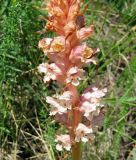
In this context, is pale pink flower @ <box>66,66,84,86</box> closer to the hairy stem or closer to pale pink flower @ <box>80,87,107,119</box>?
pale pink flower @ <box>80,87,107,119</box>

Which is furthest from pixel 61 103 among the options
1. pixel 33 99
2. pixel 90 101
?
pixel 33 99

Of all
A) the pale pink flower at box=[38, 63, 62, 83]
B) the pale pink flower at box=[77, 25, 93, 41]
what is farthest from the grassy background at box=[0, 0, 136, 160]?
the pale pink flower at box=[77, 25, 93, 41]

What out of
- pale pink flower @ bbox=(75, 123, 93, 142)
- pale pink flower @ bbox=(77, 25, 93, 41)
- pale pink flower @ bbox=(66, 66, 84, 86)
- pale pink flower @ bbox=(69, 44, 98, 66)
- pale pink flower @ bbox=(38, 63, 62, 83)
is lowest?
pale pink flower @ bbox=(75, 123, 93, 142)

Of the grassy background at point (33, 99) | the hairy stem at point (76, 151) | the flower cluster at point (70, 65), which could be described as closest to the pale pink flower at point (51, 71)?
the flower cluster at point (70, 65)

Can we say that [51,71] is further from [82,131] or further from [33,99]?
[33,99]

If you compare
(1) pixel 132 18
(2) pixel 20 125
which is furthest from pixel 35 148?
(1) pixel 132 18

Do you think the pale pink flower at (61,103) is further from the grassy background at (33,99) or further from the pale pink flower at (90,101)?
the grassy background at (33,99)

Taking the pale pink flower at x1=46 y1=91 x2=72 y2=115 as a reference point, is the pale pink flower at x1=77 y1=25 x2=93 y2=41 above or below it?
above
